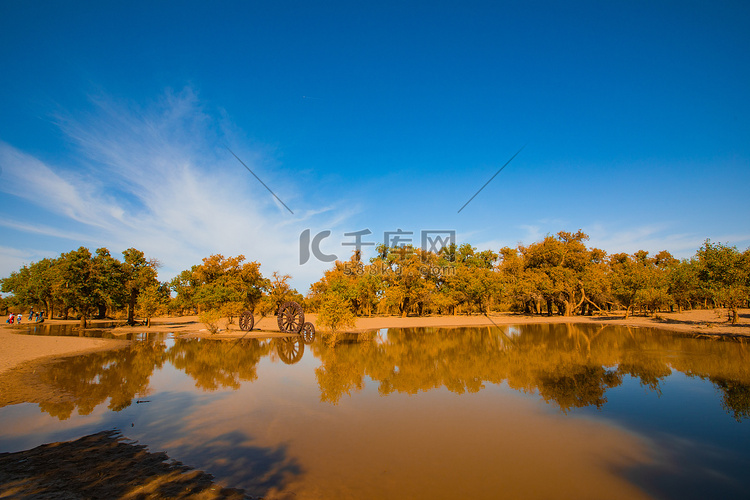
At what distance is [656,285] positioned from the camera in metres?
41.1

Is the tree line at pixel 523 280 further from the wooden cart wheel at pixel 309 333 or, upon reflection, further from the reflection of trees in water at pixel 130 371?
the reflection of trees in water at pixel 130 371

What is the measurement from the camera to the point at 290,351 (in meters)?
22.9

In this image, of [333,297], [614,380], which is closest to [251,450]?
[614,380]

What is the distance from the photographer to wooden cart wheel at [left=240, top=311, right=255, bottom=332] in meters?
36.2

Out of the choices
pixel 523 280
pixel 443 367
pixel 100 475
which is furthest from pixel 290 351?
pixel 523 280

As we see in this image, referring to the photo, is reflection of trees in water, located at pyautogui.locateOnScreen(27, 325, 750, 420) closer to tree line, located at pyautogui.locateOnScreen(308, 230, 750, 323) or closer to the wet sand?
the wet sand

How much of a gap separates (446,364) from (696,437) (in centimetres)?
1030

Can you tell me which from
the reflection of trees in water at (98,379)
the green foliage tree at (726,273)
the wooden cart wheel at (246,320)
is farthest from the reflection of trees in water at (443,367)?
the wooden cart wheel at (246,320)

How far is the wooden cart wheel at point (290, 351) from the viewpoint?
65.0ft

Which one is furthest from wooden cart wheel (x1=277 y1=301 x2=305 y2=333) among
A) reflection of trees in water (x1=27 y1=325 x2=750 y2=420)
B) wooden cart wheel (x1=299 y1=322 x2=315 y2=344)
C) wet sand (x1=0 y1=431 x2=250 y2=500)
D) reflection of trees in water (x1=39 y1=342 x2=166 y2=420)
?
wet sand (x1=0 y1=431 x2=250 y2=500)

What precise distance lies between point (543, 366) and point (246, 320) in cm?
3006

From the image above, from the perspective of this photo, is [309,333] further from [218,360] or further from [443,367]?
[443,367]

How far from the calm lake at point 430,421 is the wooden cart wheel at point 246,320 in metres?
17.7

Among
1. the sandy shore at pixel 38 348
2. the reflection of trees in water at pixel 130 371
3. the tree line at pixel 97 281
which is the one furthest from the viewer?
the tree line at pixel 97 281
